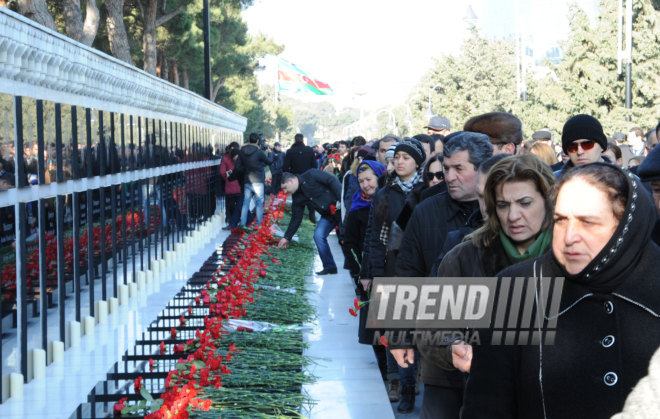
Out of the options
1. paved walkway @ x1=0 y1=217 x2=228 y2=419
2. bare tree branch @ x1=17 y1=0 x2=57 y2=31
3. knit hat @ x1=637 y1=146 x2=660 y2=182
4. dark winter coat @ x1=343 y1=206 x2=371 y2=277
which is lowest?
paved walkway @ x1=0 y1=217 x2=228 y2=419

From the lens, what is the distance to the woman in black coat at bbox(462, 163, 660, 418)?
285cm

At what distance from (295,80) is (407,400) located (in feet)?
106

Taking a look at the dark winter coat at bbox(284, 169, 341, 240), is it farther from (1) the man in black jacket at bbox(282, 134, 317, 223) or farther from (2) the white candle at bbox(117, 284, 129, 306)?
(1) the man in black jacket at bbox(282, 134, 317, 223)

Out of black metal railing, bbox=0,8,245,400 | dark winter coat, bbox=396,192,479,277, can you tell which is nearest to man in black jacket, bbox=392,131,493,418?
dark winter coat, bbox=396,192,479,277

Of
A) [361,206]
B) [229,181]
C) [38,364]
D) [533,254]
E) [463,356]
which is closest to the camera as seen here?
[463,356]

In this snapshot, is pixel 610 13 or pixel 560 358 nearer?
pixel 560 358

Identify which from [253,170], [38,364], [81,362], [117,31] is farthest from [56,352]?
[117,31]

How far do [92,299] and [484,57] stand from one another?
5179cm

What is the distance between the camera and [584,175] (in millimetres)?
3023

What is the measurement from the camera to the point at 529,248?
4.15 metres

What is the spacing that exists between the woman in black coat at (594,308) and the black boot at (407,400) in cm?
448

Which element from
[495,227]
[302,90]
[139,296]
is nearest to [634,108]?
[302,90]

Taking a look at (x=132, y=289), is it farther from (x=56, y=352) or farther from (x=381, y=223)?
(x=381, y=223)

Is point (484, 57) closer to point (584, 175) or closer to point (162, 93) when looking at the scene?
point (162, 93)
